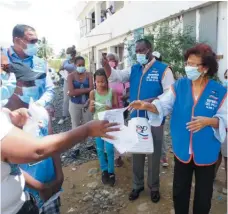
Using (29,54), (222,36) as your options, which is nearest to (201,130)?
(29,54)

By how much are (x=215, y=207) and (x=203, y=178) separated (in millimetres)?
890

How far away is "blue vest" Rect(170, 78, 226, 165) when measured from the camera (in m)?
2.04

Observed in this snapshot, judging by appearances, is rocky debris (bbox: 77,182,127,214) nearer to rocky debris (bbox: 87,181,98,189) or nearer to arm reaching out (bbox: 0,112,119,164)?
rocky debris (bbox: 87,181,98,189)

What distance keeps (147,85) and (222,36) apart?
3.27 meters

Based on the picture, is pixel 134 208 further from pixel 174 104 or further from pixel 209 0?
pixel 209 0

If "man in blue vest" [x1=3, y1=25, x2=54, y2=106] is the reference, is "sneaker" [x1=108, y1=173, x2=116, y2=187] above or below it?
below

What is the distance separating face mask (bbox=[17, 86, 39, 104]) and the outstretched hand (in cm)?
161

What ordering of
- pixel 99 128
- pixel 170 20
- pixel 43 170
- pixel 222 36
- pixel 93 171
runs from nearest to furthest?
1. pixel 99 128
2. pixel 43 170
3. pixel 93 171
4. pixel 222 36
5. pixel 170 20

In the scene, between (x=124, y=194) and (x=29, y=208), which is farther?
(x=124, y=194)

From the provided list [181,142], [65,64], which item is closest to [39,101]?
[181,142]

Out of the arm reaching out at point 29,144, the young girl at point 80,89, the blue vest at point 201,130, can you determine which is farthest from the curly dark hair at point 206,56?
the young girl at point 80,89

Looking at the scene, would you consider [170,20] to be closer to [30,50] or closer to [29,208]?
[30,50]

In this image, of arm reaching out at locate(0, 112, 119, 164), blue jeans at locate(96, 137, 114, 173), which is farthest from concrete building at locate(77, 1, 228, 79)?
arm reaching out at locate(0, 112, 119, 164)

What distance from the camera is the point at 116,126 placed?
139cm
